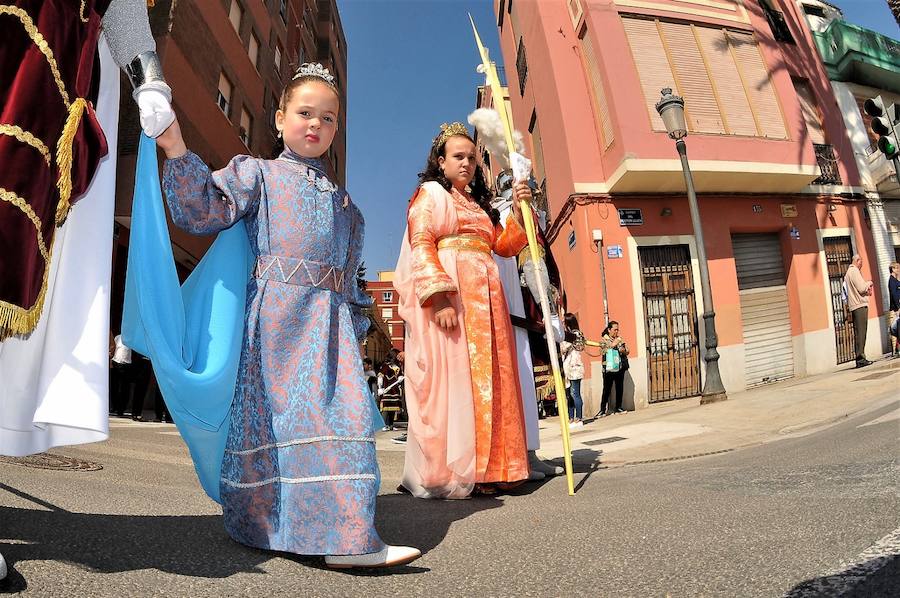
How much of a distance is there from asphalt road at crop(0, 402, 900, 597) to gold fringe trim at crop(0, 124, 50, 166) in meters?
1.00

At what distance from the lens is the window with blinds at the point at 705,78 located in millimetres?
11117

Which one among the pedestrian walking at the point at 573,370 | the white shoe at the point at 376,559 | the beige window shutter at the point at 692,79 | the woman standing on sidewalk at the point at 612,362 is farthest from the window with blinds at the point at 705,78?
the white shoe at the point at 376,559

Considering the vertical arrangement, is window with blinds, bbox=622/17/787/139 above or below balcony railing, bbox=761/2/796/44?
below

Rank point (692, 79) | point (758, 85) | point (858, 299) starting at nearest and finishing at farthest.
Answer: point (858, 299) < point (692, 79) < point (758, 85)

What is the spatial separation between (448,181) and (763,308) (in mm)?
10974

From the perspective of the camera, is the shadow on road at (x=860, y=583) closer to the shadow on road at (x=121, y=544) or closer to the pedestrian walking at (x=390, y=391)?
the shadow on road at (x=121, y=544)

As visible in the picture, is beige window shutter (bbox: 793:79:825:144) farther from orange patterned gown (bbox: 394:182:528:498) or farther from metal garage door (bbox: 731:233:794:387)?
orange patterned gown (bbox: 394:182:528:498)

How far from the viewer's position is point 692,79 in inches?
446

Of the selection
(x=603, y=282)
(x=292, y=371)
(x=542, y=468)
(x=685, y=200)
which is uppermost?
(x=685, y=200)

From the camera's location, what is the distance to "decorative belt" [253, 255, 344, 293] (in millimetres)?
1911

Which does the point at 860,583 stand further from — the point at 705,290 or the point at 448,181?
the point at 705,290

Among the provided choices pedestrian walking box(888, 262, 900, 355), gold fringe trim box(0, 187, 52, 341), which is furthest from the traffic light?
gold fringe trim box(0, 187, 52, 341)

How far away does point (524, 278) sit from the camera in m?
3.61

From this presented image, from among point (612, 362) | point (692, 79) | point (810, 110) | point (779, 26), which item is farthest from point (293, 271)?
point (779, 26)
